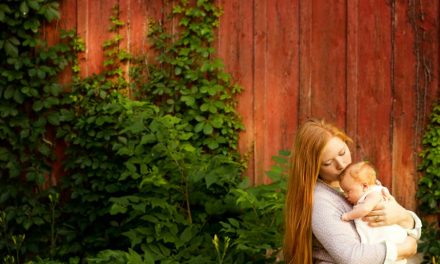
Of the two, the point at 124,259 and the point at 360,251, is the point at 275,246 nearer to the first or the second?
the point at 124,259

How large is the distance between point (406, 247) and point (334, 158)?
0.47 metres

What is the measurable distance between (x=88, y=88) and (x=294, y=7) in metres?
1.55

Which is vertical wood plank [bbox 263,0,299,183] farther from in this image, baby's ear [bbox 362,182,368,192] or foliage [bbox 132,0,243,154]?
baby's ear [bbox 362,182,368,192]

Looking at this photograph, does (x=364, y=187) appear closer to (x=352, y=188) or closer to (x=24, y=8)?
(x=352, y=188)

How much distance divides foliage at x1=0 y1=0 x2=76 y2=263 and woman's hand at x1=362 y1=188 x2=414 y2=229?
303cm

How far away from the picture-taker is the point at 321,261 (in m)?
3.52

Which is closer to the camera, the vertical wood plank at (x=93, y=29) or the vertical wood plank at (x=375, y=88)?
the vertical wood plank at (x=375, y=88)

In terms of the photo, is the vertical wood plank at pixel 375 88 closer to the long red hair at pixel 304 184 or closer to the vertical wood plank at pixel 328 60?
the vertical wood plank at pixel 328 60

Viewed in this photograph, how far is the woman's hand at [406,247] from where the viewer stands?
3.41 metres

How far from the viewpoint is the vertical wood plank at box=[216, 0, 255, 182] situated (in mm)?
5922

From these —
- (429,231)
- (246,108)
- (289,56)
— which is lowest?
(429,231)

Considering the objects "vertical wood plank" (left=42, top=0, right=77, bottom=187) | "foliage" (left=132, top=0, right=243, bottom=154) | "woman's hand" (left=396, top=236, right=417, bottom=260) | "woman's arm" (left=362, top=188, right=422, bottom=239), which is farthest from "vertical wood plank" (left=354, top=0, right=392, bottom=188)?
"woman's hand" (left=396, top=236, right=417, bottom=260)

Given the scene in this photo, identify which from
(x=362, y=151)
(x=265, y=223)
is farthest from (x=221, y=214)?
(x=362, y=151)

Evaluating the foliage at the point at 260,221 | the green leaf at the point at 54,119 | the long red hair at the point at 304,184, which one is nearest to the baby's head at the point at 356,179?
the long red hair at the point at 304,184
